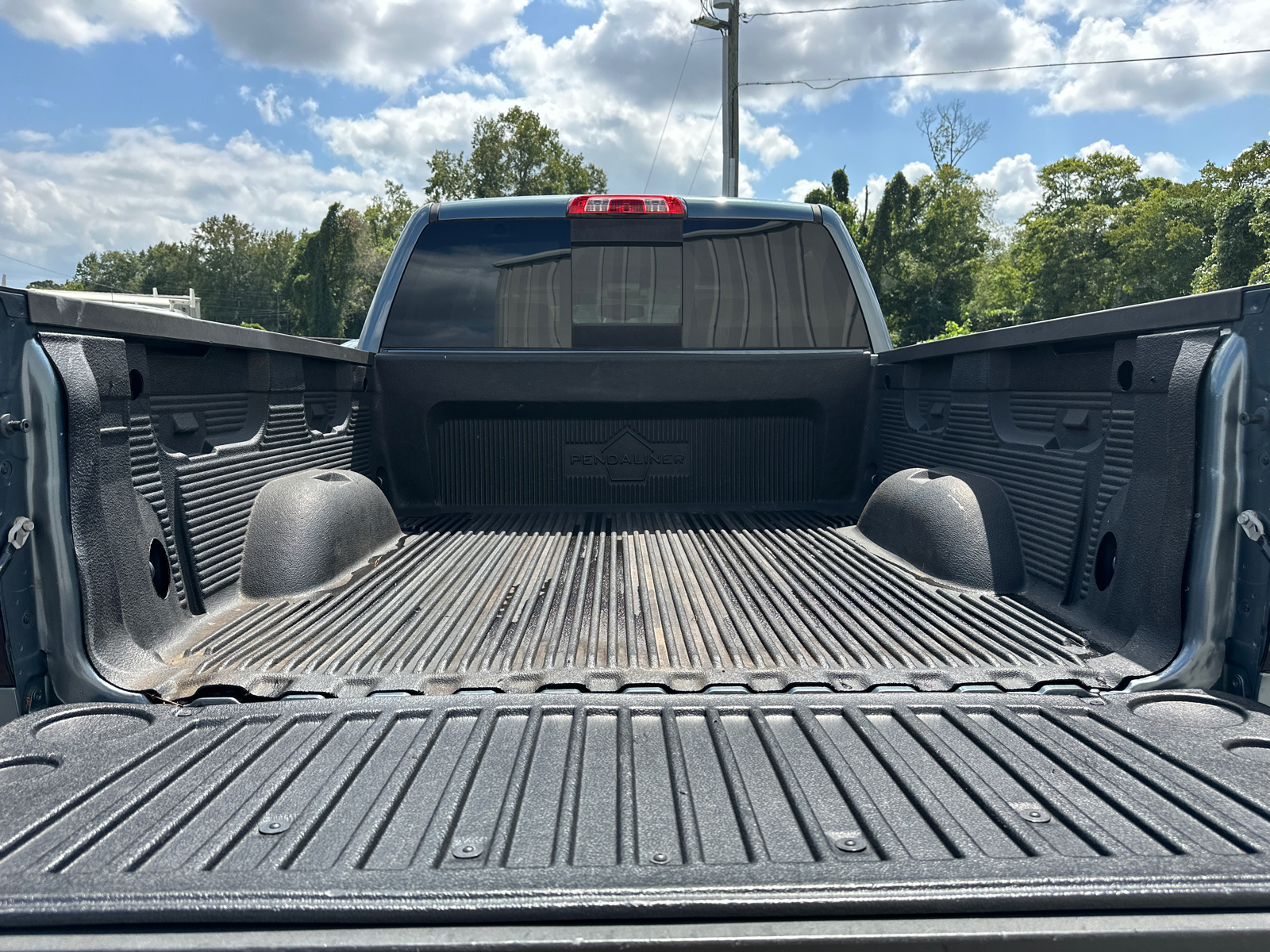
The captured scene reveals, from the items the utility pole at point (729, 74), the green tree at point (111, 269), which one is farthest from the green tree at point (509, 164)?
the green tree at point (111, 269)

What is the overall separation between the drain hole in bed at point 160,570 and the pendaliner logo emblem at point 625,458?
1.96 m

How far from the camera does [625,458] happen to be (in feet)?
12.8

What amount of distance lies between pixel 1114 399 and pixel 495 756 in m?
1.89

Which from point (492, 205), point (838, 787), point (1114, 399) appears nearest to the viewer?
point (838, 787)

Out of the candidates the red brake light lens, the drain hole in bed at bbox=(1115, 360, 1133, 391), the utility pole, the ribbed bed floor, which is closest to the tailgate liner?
the ribbed bed floor

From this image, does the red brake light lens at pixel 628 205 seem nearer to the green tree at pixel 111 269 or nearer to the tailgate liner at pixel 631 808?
the tailgate liner at pixel 631 808

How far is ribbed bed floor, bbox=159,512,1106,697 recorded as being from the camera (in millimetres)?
1966

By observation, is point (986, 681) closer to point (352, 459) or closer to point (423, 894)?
point (423, 894)

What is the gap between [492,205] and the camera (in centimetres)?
379

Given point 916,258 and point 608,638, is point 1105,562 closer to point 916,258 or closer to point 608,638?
point 608,638

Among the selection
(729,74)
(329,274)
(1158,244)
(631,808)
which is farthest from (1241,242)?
(329,274)

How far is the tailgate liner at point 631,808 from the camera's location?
1.09 meters

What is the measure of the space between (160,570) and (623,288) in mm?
2403

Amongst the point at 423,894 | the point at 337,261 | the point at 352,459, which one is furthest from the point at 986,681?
the point at 337,261
